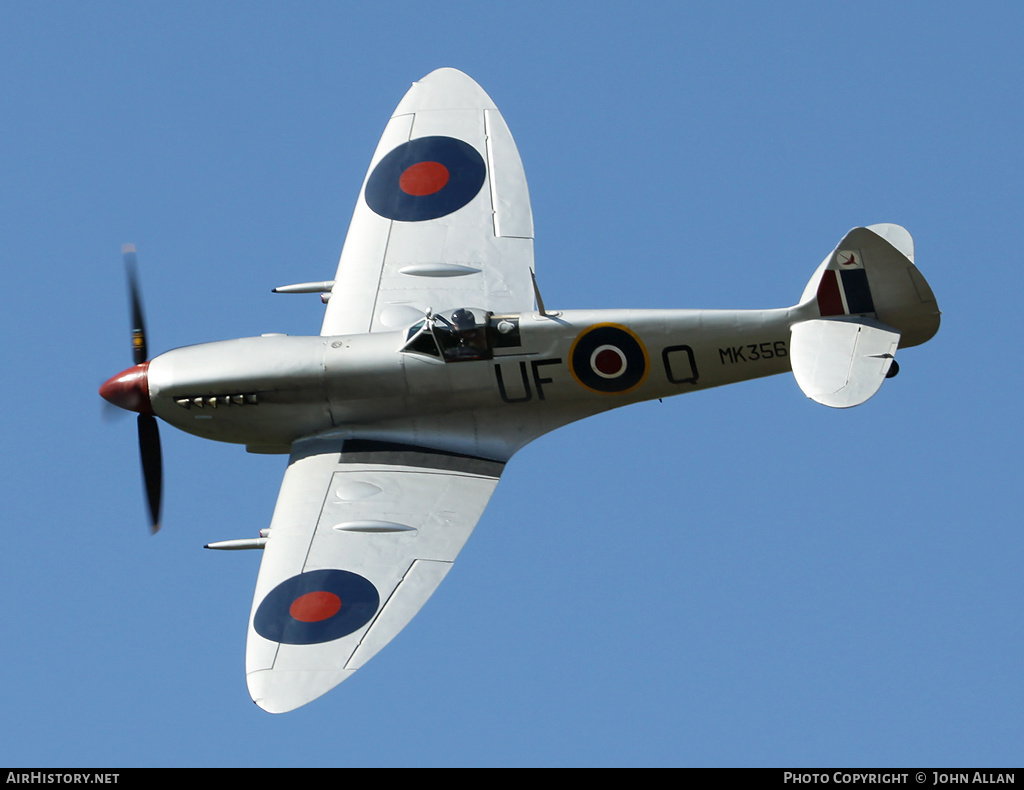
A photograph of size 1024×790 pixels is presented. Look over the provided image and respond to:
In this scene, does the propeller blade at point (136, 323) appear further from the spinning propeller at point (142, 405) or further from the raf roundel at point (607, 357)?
the raf roundel at point (607, 357)

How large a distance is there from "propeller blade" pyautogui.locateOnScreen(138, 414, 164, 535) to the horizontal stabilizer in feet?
23.4

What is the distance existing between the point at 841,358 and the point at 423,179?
6.22 meters

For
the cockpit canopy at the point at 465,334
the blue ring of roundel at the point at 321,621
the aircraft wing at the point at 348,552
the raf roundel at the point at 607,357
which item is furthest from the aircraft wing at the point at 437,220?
the blue ring of roundel at the point at 321,621

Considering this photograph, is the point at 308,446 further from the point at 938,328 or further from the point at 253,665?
the point at 938,328

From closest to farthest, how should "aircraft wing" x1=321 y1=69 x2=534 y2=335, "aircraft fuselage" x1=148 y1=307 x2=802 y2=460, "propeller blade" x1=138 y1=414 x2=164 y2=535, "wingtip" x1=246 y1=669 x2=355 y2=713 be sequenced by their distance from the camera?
"wingtip" x1=246 y1=669 x2=355 y2=713
"aircraft fuselage" x1=148 y1=307 x2=802 y2=460
"propeller blade" x1=138 y1=414 x2=164 y2=535
"aircraft wing" x1=321 y1=69 x2=534 y2=335

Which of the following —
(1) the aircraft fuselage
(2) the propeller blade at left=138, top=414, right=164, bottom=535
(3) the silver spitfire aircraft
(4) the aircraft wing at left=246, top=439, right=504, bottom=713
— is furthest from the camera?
(2) the propeller blade at left=138, top=414, right=164, bottom=535

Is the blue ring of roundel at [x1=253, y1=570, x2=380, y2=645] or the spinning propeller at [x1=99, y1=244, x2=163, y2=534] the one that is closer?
the blue ring of roundel at [x1=253, y1=570, x2=380, y2=645]

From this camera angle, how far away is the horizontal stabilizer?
623 inches

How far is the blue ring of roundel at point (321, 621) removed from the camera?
51.9ft

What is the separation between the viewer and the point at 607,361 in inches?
683

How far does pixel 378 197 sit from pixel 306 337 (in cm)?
282

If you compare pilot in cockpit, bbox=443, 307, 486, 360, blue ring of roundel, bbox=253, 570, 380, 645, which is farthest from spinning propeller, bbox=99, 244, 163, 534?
pilot in cockpit, bbox=443, 307, 486, 360

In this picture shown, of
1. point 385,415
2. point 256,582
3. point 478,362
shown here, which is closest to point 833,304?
point 478,362

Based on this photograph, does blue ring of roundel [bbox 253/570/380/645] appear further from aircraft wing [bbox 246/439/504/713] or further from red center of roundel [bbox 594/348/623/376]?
red center of roundel [bbox 594/348/623/376]
